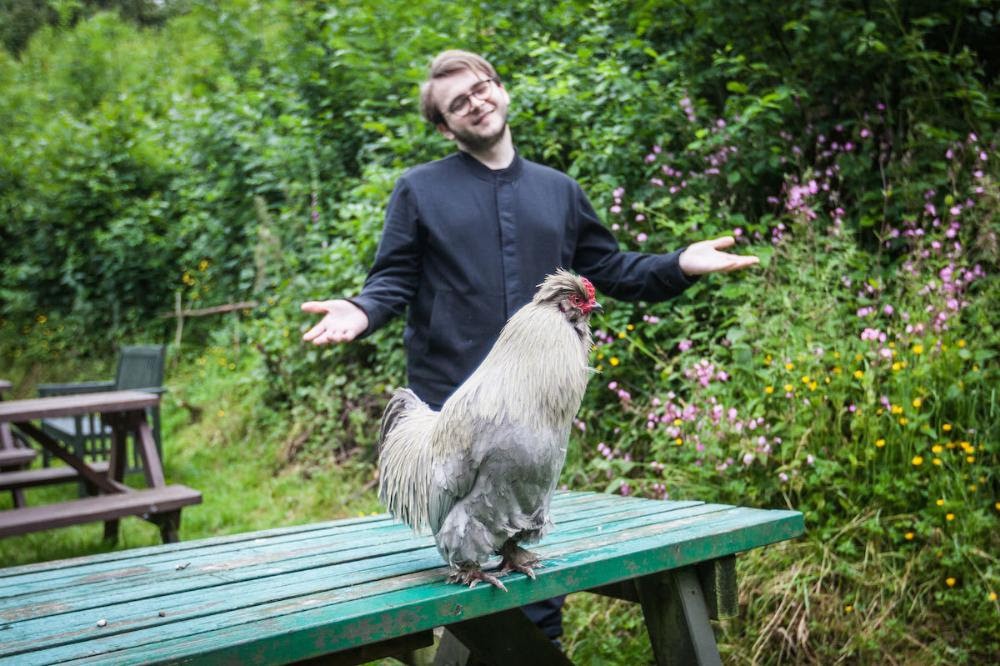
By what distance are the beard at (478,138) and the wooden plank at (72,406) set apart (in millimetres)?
3128

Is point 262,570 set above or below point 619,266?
below

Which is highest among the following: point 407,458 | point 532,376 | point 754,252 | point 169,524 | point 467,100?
point 467,100

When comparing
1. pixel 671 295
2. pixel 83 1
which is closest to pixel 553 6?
pixel 671 295

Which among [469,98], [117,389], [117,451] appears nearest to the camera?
[469,98]

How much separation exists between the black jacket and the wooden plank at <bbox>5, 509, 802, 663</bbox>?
0.91 metres

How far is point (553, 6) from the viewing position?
6992mm

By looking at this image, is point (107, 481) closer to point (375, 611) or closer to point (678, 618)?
point (678, 618)

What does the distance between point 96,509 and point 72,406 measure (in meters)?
0.66

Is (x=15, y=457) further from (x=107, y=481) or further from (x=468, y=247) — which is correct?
(x=468, y=247)

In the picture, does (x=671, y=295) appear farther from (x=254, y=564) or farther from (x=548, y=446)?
(x=254, y=564)

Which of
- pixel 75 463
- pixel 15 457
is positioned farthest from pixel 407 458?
pixel 15 457

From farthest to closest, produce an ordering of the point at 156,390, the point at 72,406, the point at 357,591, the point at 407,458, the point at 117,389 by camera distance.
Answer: the point at 117,389 → the point at 156,390 → the point at 72,406 → the point at 407,458 → the point at 357,591

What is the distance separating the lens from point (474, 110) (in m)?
3.06

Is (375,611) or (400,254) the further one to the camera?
(400,254)
